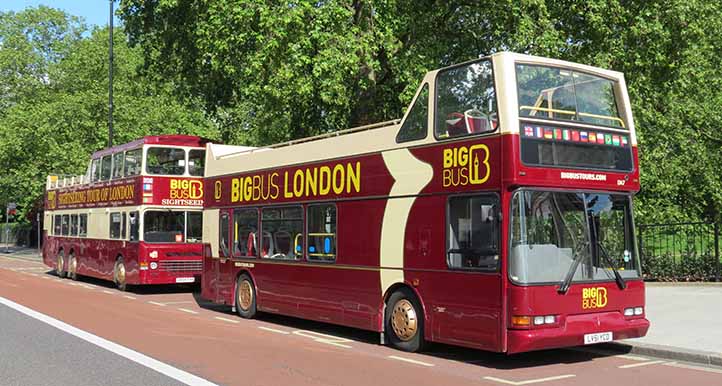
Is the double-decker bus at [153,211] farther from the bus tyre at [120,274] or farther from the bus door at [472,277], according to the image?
the bus door at [472,277]

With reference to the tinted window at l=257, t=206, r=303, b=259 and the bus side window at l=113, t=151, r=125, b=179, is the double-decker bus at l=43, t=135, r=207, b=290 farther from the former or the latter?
the tinted window at l=257, t=206, r=303, b=259

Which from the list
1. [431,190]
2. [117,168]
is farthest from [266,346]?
[117,168]

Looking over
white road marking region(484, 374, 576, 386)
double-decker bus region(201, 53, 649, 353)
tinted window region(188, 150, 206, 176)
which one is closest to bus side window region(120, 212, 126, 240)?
tinted window region(188, 150, 206, 176)

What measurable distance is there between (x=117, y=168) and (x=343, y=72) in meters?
8.92

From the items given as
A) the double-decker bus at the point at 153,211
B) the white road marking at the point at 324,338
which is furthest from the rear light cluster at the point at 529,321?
the double-decker bus at the point at 153,211

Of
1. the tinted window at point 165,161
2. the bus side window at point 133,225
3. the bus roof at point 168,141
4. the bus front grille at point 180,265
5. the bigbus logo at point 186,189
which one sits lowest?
the bus front grille at point 180,265

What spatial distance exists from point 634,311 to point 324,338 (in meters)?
4.79

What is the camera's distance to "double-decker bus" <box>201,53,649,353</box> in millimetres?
8477

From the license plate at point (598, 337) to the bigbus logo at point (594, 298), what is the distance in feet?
1.07

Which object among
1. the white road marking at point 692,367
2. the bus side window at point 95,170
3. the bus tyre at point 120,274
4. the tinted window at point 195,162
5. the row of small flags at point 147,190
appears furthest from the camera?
the bus side window at point 95,170

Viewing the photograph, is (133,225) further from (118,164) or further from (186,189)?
(118,164)

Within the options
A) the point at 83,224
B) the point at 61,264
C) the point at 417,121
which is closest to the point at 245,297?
the point at 417,121

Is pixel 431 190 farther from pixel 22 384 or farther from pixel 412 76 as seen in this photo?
pixel 412 76

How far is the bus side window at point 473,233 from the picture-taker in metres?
8.62
